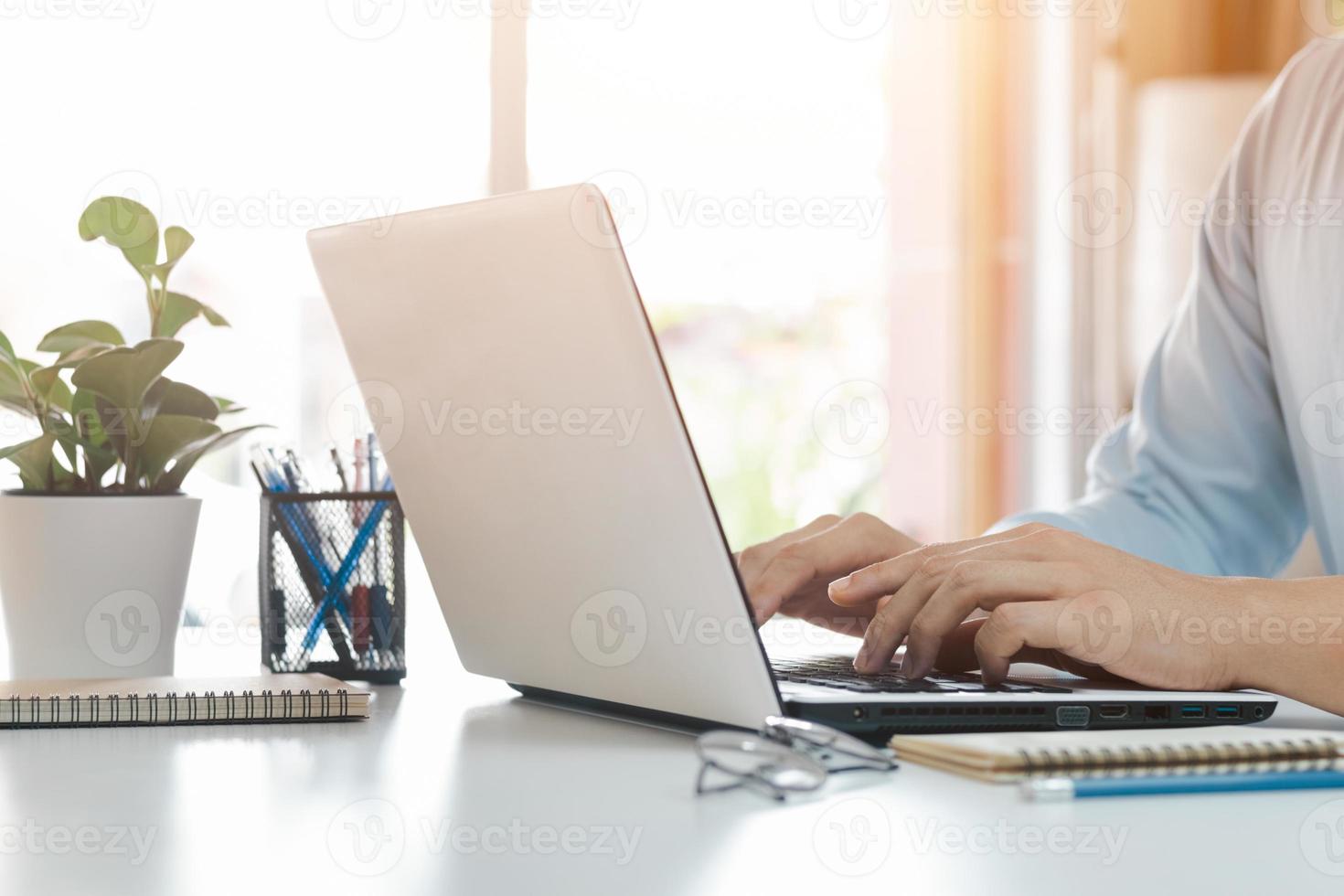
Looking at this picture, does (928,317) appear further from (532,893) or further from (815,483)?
(532,893)

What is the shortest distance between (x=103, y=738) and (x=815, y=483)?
3171 millimetres

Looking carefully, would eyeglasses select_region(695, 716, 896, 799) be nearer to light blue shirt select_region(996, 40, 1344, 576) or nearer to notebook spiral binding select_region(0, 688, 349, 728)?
notebook spiral binding select_region(0, 688, 349, 728)

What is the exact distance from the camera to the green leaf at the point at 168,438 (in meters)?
0.97

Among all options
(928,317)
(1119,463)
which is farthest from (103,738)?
(928,317)

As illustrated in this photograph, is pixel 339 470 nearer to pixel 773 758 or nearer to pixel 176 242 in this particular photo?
pixel 176 242

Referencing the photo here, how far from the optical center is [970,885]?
17.6 inches

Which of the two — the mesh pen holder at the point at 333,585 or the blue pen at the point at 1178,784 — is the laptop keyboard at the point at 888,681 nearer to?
the blue pen at the point at 1178,784

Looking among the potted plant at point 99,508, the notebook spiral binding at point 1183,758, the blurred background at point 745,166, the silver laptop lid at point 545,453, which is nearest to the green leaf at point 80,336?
the potted plant at point 99,508

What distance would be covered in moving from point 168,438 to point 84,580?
0.12 metres

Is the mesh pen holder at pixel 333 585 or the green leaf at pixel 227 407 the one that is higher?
the green leaf at pixel 227 407

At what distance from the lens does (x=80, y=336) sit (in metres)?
1.03

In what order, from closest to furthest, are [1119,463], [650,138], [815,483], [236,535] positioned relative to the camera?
1. [1119,463]
2. [236,535]
3. [650,138]
4. [815,483]

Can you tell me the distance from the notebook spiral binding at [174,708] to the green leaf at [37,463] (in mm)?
240

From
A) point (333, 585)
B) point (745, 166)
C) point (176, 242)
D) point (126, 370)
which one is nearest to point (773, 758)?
point (333, 585)
